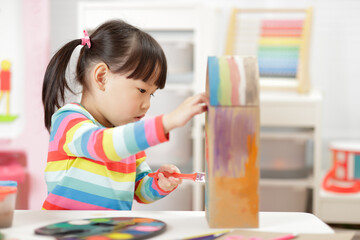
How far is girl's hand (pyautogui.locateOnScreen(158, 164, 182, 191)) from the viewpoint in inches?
35.8

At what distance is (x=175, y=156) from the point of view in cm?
228

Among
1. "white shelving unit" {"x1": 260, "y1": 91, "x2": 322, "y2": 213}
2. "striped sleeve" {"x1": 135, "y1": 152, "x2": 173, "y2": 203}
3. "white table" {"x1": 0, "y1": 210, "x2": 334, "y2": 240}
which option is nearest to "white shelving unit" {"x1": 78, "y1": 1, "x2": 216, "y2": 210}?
"white shelving unit" {"x1": 260, "y1": 91, "x2": 322, "y2": 213}

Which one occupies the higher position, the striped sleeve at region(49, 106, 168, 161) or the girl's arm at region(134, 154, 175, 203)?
the striped sleeve at region(49, 106, 168, 161)

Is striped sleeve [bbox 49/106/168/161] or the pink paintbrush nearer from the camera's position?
striped sleeve [bbox 49/106/168/161]

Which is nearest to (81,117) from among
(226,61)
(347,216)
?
(226,61)

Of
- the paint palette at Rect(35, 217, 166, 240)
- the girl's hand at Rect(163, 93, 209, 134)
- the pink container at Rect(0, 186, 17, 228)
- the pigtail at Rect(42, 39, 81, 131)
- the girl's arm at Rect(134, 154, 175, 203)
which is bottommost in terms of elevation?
the girl's arm at Rect(134, 154, 175, 203)

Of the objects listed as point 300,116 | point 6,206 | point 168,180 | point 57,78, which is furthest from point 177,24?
point 6,206

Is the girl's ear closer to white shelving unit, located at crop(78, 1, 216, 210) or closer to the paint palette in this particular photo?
the paint palette

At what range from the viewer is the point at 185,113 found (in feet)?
2.23

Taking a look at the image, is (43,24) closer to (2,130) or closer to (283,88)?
(2,130)

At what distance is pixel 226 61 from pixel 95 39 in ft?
1.50

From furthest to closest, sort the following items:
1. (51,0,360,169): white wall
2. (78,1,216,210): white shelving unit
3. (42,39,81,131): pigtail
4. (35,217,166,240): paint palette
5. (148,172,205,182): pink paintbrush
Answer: (51,0,360,169): white wall → (78,1,216,210): white shelving unit → (42,39,81,131): pigtail → (148,172,205,182): pink paintbrush → (35,217,166,240): paint palette

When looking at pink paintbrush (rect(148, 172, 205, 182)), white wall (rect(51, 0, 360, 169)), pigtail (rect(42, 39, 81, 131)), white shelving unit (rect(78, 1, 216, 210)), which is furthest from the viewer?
white wall (rect(51, 0, 360, 169))

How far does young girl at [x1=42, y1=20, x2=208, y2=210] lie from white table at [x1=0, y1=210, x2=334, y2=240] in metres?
0.13
